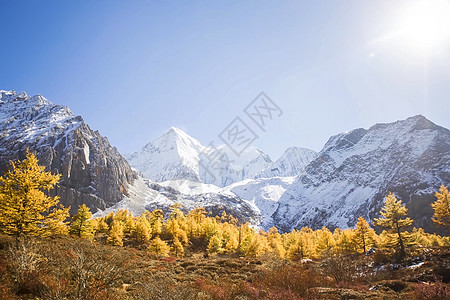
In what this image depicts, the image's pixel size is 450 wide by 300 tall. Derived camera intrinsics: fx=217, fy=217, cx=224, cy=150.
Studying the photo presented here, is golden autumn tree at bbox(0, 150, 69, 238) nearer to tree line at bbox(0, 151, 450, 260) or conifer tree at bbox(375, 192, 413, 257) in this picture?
tree line at bbox(0, 151, 450, 260)

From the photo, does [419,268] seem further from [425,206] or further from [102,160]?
[102,160]

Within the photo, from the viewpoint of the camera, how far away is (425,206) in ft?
512

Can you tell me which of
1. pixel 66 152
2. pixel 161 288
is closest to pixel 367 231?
pixel 161 288

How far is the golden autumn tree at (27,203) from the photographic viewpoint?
44.4 feet

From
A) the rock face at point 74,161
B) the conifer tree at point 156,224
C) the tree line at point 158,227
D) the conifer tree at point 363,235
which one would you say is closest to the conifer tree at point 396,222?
the tree line at point 158,227

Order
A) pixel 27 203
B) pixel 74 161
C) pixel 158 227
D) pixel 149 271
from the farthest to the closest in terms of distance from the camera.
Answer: pixel 74 161 → pixel 158 227 → pixel 149 271 → pixel 27 203

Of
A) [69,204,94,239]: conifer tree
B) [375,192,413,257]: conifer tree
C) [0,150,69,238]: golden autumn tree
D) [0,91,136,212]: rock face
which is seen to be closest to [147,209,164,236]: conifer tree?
[69,204,94,239]: conifer tree

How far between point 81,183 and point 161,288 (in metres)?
187

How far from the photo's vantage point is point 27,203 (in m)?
14.1

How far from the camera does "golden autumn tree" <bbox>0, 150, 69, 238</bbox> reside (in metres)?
13.5

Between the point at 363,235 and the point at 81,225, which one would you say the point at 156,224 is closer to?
the point at 81,225

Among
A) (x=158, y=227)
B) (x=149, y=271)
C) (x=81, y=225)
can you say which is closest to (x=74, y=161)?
(x=158, y=227)

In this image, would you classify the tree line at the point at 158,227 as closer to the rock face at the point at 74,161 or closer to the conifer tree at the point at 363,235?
the conifer tree at the point at 363,235

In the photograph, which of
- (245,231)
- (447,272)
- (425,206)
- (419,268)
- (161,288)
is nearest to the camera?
(161,288)
